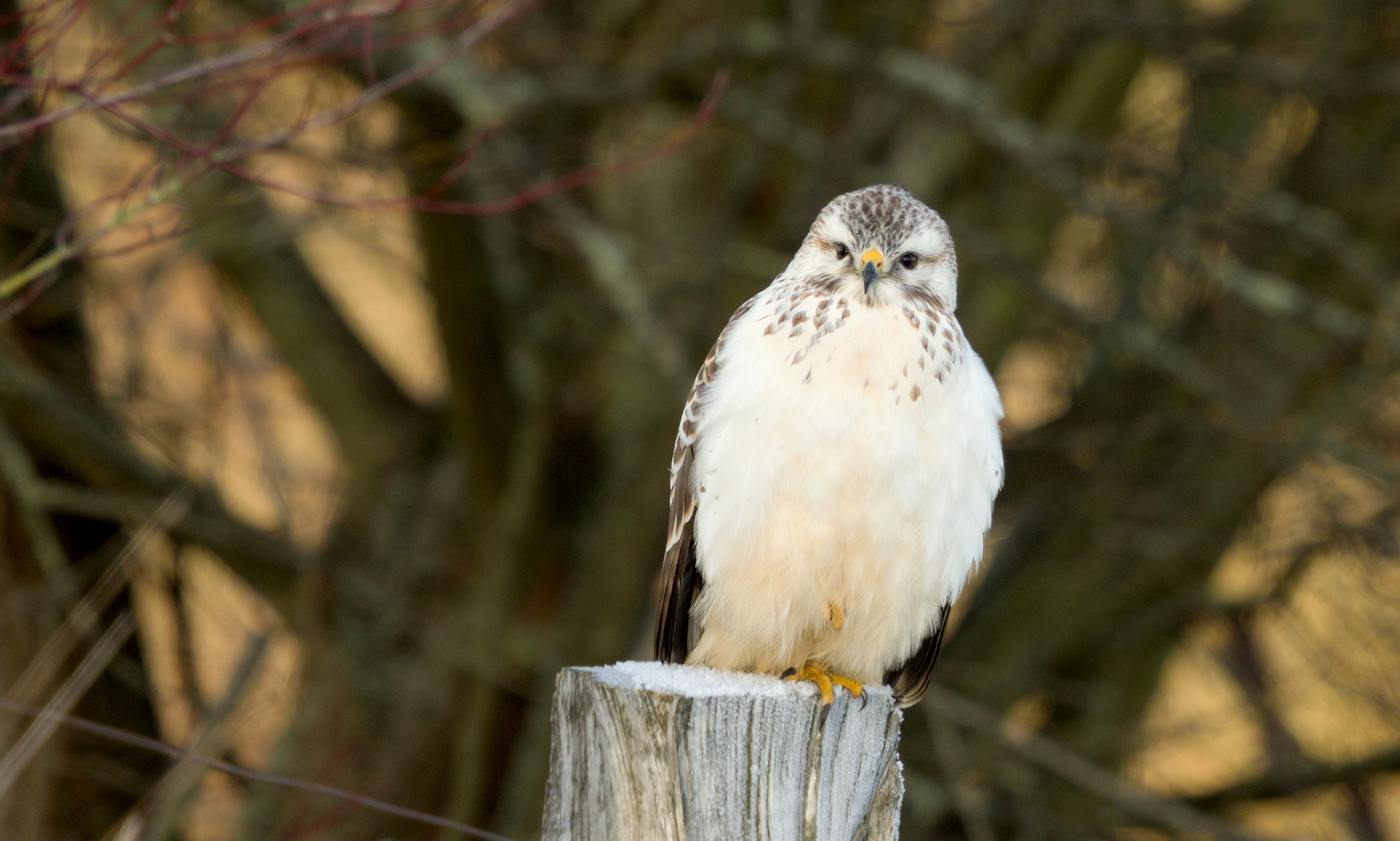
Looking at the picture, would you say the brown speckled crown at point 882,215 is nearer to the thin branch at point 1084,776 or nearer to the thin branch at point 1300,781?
the thin branch at point 1084,776

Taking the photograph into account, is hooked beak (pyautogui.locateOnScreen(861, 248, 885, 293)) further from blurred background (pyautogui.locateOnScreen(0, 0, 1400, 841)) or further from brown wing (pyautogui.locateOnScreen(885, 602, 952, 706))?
blurred background (pyautogui.locateOnScreen(0, 0, 1400, 841))

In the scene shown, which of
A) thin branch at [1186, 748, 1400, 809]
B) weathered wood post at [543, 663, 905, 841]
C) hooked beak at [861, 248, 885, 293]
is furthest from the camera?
thin branch at [1186, 748, 1400, 809]

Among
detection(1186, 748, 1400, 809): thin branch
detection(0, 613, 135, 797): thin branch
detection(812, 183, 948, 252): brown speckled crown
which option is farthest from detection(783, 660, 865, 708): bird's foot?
detection(1186, 748, 1400, 809): thin branch

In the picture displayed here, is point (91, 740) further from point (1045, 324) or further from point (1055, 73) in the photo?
point (1055, 73)

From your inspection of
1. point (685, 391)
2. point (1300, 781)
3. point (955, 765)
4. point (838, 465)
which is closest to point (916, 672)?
point (838, 465)

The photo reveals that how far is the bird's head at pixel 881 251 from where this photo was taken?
2.88 metres

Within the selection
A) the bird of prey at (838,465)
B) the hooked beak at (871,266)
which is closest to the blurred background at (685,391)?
the bird of prey at (838,465)

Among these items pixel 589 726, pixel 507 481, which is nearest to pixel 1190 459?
pixel 507 481

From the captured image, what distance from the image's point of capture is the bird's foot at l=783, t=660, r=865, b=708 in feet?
8.08

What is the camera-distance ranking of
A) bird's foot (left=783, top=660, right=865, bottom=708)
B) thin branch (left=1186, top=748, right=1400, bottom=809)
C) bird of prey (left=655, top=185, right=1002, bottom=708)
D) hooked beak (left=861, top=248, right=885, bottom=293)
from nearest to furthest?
bird's foot (left=783, top=660, right=865, bottom=708) → bird of prey (left=655, top=185, right=1002, bottom=708) → hooked beak (left=861, top=248, right=885, bottom=293) → thin branch (left=1186, top=748, right=1400, bottom=809)

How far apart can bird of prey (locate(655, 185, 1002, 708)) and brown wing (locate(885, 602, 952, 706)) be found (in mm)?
201

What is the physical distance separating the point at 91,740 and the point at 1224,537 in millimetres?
4334

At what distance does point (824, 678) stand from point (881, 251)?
2.91 ft

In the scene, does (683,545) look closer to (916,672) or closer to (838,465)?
(838,465)
